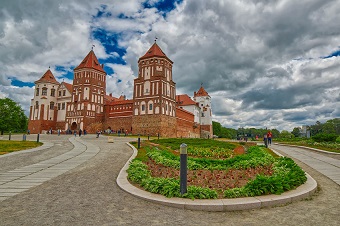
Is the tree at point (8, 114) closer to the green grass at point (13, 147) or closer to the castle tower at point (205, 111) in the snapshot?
the green grass at point (13, 147)

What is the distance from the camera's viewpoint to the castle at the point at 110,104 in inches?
1984

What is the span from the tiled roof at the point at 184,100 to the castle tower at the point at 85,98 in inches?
1070

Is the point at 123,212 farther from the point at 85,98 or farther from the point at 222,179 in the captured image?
the point at 85,98

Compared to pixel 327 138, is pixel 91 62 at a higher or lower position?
higher

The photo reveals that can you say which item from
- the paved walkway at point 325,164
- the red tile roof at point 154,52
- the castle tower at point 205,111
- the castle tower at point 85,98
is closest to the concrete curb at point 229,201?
the paved walkway at point 325,164

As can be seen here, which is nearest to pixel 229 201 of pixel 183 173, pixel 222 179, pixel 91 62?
pixel 183 173

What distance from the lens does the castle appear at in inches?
1984

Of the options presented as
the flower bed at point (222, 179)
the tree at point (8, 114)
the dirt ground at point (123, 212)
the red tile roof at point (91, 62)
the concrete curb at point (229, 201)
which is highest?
the red tile roof at point (91, 62)

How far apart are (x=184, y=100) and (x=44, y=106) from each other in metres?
42.1

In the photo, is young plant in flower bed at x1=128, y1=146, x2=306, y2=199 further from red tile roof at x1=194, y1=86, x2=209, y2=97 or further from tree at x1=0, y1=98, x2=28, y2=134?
red tile roof at x1=194, y1=86, x2=209, y2=97

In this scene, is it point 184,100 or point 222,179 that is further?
point 184,100

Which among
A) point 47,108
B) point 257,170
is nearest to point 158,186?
point 257,170

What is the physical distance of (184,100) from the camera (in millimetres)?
76812

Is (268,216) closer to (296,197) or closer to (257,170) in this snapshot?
(296,197)
